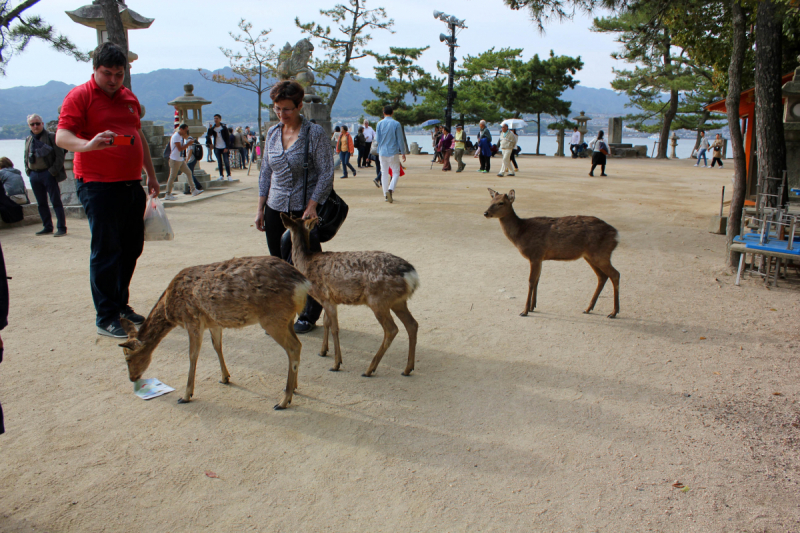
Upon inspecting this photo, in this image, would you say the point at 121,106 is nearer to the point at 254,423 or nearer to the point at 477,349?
the point at 254,423

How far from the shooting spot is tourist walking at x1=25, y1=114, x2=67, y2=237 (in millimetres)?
9242

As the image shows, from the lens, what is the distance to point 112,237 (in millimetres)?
4812

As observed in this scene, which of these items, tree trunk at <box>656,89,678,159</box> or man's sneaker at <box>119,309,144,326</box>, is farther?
tree trunk at <box>656,89,678,159</box>

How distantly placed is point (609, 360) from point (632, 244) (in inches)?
191

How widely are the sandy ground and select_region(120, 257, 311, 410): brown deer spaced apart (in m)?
0.40

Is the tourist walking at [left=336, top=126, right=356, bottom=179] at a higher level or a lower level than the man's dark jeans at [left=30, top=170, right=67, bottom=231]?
higher

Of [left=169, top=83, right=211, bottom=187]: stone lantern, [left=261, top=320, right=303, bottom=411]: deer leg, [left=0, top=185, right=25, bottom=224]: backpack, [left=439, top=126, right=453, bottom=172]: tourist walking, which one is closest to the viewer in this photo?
[left=0, top=185, right=25, bottom=224]: backpack

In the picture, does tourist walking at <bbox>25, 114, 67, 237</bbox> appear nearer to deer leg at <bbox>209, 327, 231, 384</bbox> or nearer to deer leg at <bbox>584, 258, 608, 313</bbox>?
deer leg at <bbox>209, 327, 231, 384</bbox>

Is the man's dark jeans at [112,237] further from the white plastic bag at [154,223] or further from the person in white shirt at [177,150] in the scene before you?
the person in white shirt at [177,150]

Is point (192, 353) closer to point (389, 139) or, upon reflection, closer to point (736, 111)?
point (736, 111)

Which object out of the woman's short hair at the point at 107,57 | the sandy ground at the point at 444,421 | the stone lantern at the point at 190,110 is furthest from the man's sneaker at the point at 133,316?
the stone lantern at the point at 190,110

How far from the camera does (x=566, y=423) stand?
3.67m

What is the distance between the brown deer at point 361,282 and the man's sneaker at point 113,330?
1787mm

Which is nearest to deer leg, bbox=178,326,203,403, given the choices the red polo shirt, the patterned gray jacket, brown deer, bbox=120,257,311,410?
brown deer, bbox=120,257,311,410
